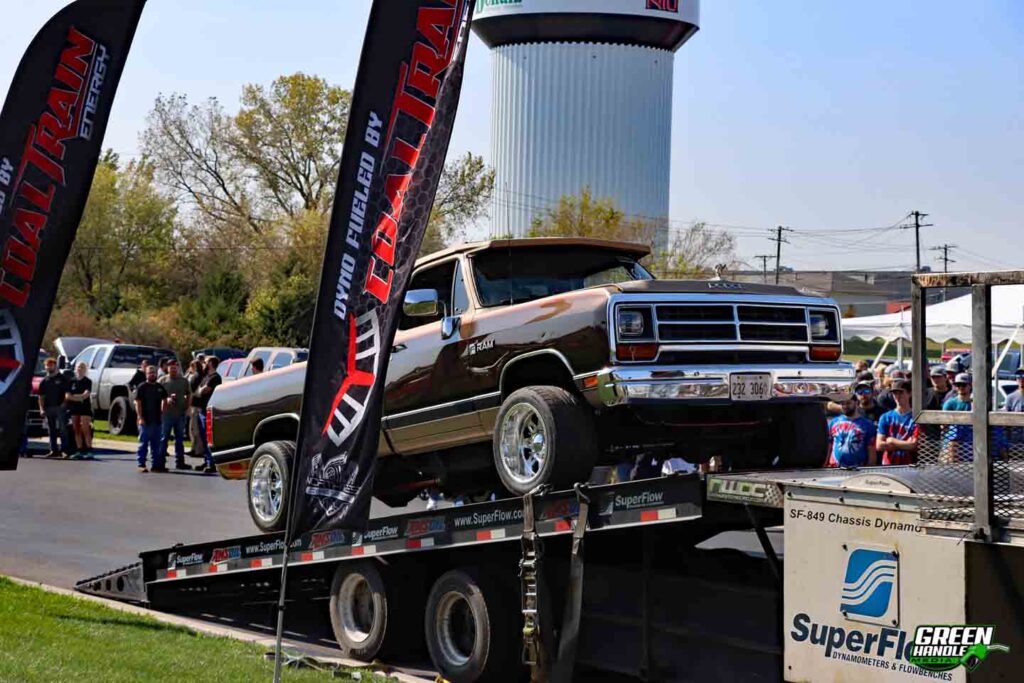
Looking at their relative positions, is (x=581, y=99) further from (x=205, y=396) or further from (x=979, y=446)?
(x=979, y=446)

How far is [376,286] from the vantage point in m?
7.47

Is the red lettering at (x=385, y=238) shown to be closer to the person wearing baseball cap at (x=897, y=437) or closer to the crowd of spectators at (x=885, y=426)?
the crowd of spectators at (x=885, y=426)

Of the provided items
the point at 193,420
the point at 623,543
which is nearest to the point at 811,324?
the point at 623,543

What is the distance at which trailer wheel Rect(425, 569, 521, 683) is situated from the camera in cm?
845

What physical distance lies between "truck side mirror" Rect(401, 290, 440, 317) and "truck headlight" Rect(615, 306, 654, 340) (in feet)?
5.96

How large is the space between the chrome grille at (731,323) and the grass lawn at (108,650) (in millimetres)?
2879

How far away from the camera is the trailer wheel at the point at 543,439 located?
8094mm

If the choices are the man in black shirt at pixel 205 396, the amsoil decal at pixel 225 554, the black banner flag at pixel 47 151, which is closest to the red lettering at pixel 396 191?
the amsoil decal at pixel 225 554

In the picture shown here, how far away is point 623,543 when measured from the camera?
339 inches

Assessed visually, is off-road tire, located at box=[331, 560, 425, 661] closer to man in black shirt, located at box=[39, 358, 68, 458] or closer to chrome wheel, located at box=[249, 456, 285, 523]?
chrome wheel, located at box=[249, 456, 285, 523]

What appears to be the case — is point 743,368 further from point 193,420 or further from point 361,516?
point 193,420

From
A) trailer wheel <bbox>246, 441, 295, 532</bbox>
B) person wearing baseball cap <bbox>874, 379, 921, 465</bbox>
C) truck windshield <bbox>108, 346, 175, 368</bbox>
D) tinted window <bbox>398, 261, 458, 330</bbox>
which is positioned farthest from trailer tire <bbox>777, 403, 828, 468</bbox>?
truck windshield <bbox>108, 346, 175, 368</bbox>

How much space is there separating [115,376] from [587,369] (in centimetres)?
2296

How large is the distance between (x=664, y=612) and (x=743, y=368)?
1571 mm
